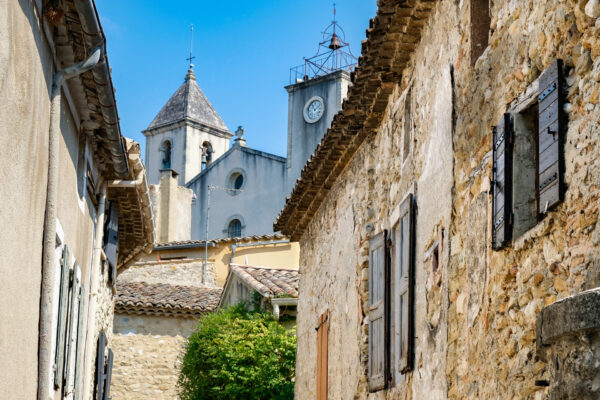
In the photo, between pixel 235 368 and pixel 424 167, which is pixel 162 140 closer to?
pixel 235 368

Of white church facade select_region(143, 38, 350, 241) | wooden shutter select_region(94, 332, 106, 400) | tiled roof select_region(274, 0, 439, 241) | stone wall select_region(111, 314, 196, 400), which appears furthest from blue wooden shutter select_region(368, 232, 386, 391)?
white church facade select_region(143, 38, 350, 241)

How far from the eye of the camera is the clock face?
41.5 metres

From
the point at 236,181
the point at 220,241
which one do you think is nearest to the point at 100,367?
the point at 220,241

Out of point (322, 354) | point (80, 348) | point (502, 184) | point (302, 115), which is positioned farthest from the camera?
point (302, 115)

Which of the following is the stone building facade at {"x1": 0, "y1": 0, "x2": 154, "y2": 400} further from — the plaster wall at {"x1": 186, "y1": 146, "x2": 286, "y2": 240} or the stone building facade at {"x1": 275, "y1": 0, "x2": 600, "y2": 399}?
the plaster wall at {"x1": 186, "y1": 146, "x2": 286, "y2": 240}

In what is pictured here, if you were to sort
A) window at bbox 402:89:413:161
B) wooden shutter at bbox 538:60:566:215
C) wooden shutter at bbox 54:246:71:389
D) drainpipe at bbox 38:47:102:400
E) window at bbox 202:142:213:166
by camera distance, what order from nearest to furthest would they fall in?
wooden shutter at bbox 538:60:566:215, drainpipe at bbox 38:47:102:400, window at bbox 402:89:413:161, wooden shutter at bbox 54:246:71:389, window at bbox 202:142:213:166

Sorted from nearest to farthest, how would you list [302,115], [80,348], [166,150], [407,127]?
1. [407,127]
2. [80,348]
3. [302,115]
4. [166,150]

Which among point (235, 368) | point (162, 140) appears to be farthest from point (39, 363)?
point (162, 140)

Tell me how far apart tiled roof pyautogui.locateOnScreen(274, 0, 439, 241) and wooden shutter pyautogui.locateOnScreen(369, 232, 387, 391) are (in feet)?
4.03

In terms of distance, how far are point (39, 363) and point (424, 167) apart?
10.5ft

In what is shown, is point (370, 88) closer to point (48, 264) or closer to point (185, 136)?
point (48, 264)

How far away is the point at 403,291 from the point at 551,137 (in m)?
3.46

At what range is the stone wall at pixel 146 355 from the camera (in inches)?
885

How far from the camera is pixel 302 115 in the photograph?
4222 centimetres
